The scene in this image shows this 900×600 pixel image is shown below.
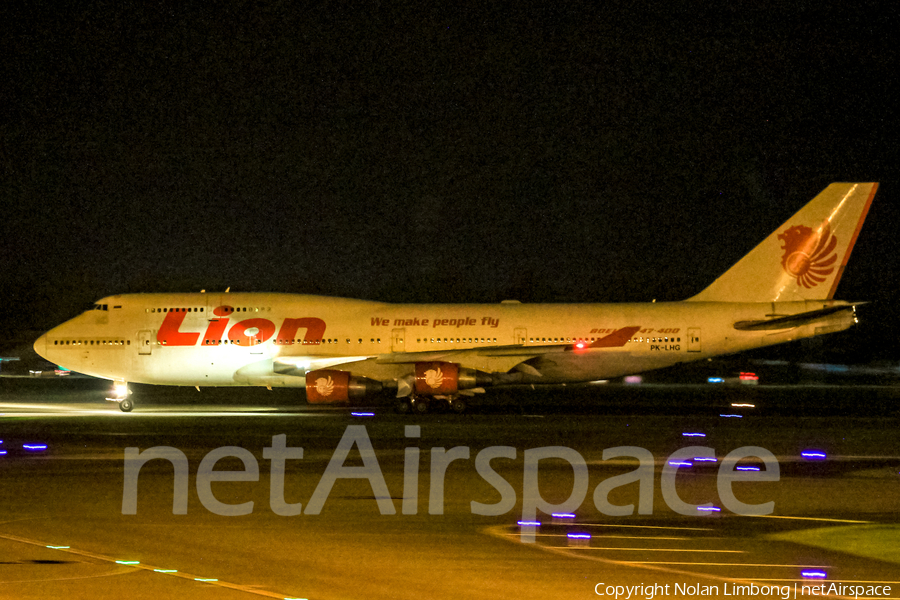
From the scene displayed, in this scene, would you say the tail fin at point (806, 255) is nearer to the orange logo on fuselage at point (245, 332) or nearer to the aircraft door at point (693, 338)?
the aircraft door at point (693, 338)

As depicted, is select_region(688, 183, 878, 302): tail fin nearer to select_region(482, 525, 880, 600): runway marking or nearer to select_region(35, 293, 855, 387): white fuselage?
select_region(35, 293, 855, 387): white fuselage

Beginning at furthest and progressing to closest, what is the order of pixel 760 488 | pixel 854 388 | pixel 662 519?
pixel 854 388 < pixel 760 488 < pixel 662 519

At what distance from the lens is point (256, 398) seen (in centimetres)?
3322

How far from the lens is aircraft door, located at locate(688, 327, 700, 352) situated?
89.8ft

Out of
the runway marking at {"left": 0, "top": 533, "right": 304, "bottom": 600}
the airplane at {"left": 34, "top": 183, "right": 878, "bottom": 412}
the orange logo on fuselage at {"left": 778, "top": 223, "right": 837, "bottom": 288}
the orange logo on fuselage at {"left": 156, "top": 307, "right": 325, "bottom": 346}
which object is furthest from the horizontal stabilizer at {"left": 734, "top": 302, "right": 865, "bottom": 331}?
the runway marking at {"left": 0, "top": 533, "right": 304, "bottom": 600}

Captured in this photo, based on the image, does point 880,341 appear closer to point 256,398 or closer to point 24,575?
point 256,398

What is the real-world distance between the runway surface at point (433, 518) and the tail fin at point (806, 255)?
8.30 meters

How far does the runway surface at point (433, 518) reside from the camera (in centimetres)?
717

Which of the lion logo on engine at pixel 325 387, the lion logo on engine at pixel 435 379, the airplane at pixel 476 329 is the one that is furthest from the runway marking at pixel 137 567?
the airplane at pixel 476 329

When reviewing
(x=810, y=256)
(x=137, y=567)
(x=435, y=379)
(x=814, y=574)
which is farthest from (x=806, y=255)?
(x=137, y=567)

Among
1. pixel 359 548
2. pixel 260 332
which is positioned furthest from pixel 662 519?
pixel 260 332

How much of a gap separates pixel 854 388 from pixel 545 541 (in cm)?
3273

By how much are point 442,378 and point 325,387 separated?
10.8 ft

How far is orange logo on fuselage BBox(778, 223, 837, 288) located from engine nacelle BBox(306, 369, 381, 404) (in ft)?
45.6
